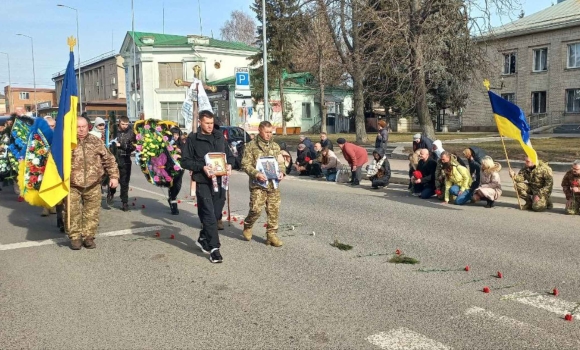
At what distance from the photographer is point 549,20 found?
132 ft

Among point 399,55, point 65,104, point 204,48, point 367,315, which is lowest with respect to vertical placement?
point 367,315

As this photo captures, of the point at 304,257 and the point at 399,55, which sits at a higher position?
the point at 399,55

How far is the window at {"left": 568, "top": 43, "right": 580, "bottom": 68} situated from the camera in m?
38.8

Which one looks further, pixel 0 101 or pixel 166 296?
pixel 0 101

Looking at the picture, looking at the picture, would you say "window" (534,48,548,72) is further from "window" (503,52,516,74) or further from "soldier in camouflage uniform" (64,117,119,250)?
"soldier in camouflage uniform" (64,117,119,250)

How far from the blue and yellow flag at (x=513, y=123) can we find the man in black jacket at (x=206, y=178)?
5990 millimetres

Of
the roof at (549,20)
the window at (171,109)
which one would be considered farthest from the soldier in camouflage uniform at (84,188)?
the window at (171,109)

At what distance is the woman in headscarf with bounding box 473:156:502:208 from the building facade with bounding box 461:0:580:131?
1125 inches

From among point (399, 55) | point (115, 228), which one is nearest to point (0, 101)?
point (399, 55)

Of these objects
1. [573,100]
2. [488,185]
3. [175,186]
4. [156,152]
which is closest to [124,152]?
[156,152]

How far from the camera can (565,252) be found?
7168 millimetres

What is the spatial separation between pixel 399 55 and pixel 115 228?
16.7 metres

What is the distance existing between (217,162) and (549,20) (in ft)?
134

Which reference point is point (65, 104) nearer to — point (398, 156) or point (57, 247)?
point (57, 247)
